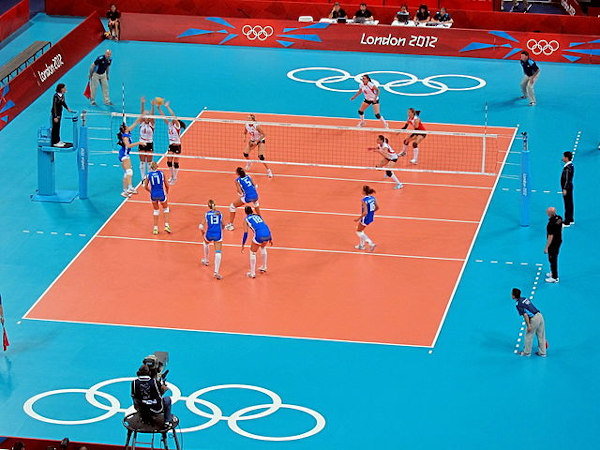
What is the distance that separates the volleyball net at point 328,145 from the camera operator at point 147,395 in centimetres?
1878

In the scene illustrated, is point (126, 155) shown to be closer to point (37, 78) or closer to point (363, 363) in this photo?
point (37, 78)

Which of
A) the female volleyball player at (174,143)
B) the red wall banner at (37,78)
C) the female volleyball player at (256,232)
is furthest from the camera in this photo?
the red wall banner at (37,78)

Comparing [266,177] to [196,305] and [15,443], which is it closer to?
[196,305]

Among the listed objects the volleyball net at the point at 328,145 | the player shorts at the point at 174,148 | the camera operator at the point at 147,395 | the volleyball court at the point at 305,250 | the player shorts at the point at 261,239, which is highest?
the camera operator at the point at 147,395

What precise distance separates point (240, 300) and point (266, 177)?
28.8 feet

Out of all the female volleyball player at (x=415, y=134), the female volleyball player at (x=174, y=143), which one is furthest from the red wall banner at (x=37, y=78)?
the female volleyball player at (x=415, y=134)

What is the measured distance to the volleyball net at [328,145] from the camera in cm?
4100

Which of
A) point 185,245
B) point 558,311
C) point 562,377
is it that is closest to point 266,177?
point 185,245

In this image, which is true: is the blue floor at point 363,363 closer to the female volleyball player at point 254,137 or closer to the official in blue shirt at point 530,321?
the official in blue shirt at point 530,321

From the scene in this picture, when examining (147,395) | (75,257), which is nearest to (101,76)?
(75,257)

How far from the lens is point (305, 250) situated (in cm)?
3497

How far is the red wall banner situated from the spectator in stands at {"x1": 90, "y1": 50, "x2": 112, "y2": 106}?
2.38 m

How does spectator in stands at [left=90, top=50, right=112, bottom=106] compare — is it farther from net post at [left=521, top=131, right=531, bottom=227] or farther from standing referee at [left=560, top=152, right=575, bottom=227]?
standing referee at [left=560, top=152, right=575, bottom=227]

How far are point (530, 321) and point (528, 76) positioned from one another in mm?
18885
